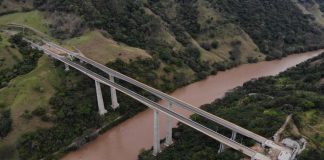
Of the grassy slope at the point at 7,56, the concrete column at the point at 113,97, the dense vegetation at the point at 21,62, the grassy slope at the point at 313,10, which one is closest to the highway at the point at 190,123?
the concrete column at the point at 113,97

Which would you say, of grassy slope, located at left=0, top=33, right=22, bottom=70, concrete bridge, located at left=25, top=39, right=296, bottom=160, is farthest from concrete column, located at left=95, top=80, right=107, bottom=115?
grassy slope, located at left=0, top=33, right=22, bottom=70

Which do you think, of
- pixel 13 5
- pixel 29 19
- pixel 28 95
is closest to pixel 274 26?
pixel 29 19

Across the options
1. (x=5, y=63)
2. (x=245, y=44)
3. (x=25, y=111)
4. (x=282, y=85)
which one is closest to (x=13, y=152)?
(x=25, y=111)

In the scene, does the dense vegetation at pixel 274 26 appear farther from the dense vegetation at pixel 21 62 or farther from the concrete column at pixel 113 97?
the dense vegetation at pixel 21 62

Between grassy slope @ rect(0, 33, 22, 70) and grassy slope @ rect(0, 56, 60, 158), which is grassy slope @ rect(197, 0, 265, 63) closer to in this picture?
grassy slope @ rect(0, 56, 60, 158)

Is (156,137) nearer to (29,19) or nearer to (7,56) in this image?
(7,56)
